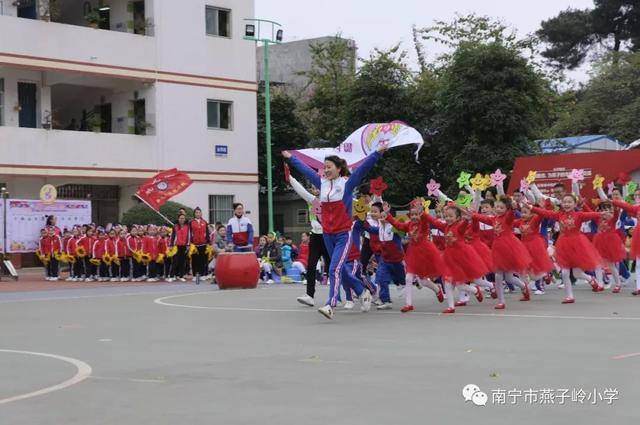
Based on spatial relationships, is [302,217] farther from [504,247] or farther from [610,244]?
[504,247]

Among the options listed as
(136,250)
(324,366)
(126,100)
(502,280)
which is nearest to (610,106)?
(126,100)

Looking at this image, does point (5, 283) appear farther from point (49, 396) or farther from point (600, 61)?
point (600, 61)

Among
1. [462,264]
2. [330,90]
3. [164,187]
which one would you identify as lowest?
[462,264]

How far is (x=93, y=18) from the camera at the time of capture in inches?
1467

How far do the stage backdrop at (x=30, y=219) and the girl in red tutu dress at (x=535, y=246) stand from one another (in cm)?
1754

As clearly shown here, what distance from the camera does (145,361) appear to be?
382 inches

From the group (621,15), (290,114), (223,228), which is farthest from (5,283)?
(621,15)

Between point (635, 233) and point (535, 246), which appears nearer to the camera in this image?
point (535, 246)

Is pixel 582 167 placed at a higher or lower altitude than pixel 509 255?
higher

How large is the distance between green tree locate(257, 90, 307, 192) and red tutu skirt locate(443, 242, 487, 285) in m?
32.4

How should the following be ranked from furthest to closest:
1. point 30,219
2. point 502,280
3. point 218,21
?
1. point 218,21
2. point 30,219
3. point 502,280

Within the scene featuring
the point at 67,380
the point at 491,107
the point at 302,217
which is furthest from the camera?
the point at 302,217

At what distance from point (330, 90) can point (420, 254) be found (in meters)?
35.3

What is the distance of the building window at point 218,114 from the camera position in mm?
39812
